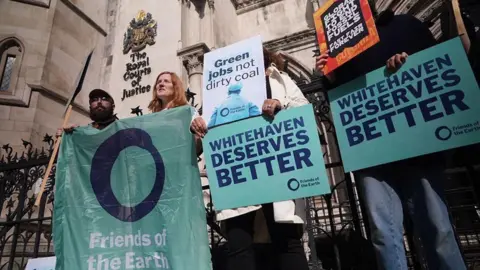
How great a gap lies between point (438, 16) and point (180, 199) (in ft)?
21.3

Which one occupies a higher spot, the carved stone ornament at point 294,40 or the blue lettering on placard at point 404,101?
the carved stone ornament at point 294,40

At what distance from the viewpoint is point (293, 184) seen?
2.19m

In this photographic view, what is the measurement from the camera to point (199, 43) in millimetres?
10359

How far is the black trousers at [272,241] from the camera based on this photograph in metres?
2.08

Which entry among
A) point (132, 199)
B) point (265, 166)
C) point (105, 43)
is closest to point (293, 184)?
point (265, 166)

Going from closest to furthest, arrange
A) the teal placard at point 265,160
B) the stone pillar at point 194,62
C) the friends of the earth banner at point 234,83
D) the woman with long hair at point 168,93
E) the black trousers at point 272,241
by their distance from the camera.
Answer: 1. the black trousers at point 272,241
2. the teal placard at point 265,160
3. the friends of the earth banner at point 234,83
4. the woman with long hair at point 168,93
5. the stone pillar at point 194,62

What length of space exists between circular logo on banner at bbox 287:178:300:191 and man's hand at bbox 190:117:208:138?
0.83m

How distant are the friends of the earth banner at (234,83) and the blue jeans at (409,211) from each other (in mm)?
1039

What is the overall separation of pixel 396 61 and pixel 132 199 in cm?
237

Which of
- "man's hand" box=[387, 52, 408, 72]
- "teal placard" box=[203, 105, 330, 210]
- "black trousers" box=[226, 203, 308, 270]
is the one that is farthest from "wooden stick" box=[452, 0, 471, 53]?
"black trousers" box=[226, 203, 308, 270]

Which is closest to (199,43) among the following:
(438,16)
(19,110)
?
(19,110)

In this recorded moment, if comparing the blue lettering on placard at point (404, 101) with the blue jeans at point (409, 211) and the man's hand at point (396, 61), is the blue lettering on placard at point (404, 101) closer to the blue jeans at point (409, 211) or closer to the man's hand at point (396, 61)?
Answer: the man's hand at point (396, 61)

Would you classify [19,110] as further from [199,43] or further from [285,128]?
A: [285,128]

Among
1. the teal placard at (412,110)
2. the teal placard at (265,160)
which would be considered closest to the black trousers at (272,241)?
the teal placard at (265,160)
